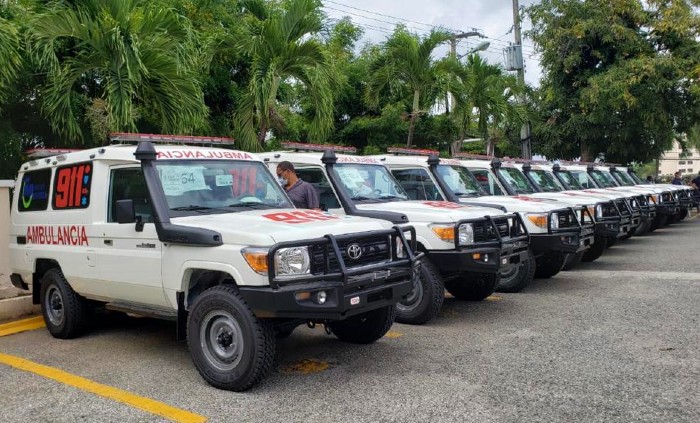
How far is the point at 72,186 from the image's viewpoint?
20.5 feet

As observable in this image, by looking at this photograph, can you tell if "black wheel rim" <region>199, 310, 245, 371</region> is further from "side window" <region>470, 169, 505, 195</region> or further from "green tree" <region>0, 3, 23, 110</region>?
"side window" <region>470, 169, 505, 195</region>

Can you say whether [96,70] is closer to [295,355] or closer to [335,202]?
[335,202]

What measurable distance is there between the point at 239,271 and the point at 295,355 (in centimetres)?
144

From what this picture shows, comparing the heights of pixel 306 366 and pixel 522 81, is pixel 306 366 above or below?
below

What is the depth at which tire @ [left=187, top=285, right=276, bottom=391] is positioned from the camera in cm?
448

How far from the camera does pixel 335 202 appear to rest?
7453mm

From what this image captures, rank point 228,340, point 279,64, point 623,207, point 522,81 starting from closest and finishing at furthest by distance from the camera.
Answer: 1. point 228,340
2. point 279,64
3. point 623,207
4. point 522,81

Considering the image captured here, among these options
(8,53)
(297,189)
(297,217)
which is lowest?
(297,217)

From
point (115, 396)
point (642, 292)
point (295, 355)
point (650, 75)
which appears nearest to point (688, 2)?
point (650, 75)

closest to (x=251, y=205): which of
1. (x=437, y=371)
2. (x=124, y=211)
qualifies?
(x=124, y=211)

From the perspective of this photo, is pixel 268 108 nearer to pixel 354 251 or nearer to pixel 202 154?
pixel 202 154

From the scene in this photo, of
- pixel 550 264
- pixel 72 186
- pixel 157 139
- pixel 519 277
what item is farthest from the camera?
pixel 550 264

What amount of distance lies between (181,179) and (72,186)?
1478mm

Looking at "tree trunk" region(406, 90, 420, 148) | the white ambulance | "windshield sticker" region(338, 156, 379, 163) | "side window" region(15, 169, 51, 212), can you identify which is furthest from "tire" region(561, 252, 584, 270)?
"side window" region(15, 169, 51, 212)
